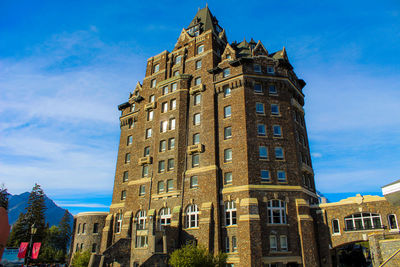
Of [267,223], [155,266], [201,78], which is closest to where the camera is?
[155,266]

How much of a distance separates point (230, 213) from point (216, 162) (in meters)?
7.48

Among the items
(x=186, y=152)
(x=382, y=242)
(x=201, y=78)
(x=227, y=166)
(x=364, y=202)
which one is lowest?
(x=382, y=242)

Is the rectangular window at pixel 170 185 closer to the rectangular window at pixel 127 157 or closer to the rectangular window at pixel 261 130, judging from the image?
the rectangular window at pixel 127 157

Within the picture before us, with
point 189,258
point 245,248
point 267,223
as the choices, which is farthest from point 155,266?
point 267,223

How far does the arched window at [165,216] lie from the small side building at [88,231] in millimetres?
16431

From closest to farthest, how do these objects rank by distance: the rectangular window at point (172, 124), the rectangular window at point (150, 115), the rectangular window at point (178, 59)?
the rectangular window at point (172, 124)
the rectangular window at point (150, 115)
the rectangular window at point (178, 59)

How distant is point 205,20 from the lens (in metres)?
58.9

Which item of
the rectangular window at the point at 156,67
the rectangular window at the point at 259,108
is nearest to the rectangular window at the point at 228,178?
the rectangular window at the point at 259,108

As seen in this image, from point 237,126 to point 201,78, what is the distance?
1216 centimetres

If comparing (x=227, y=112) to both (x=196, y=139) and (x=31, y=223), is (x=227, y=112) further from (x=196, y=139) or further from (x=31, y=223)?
(x=31, y=223)

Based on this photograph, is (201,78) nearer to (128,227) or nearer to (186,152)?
(186,152)

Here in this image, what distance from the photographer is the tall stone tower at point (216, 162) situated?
37.2 meters

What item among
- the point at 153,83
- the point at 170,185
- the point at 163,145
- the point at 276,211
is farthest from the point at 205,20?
the point at 276,211

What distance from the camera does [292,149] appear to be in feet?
138
